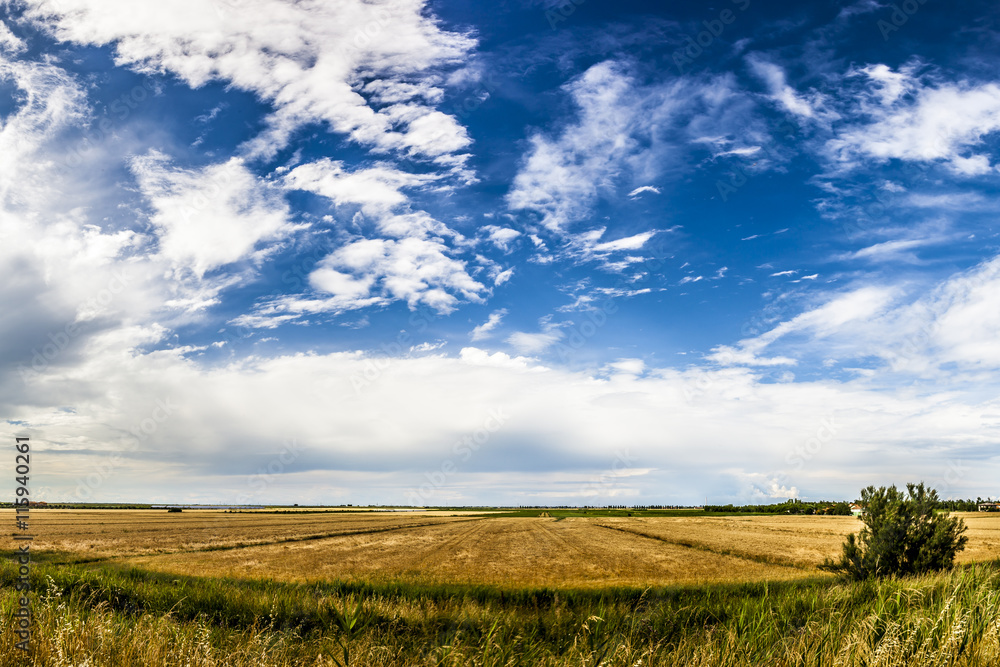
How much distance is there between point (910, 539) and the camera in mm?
17750

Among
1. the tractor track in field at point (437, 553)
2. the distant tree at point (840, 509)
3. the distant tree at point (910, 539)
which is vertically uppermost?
the distant tree at point (910, 539)

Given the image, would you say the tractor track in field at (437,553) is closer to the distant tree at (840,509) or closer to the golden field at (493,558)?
the golden field at (493,558)

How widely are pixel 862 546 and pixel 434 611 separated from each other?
15.3m

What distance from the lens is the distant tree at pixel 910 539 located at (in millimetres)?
17312

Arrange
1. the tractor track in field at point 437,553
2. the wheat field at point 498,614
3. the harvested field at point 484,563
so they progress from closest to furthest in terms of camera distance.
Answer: the wheat field at point 498,614 < the harvested field at point 484,563 < the tractor track in field at point 437,553

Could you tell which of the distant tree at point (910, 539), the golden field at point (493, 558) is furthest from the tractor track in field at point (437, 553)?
the distant tree at point (910, 539)

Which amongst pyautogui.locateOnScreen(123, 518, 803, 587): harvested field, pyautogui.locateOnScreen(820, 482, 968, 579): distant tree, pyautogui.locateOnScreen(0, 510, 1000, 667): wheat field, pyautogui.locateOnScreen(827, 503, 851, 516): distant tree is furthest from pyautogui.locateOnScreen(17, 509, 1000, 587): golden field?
pyautogui.locateOnScreen(827, 503, 851, 516): distant tree

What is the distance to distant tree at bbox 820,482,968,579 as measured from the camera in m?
17.3

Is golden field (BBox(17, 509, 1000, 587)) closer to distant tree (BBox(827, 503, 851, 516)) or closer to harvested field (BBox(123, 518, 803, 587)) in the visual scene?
harvested field (BBox(123, 518, 803, 587))

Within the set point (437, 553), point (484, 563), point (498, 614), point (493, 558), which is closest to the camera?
point (498, 614)

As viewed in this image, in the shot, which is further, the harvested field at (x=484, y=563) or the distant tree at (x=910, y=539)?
the harvested field at (x=484, y=563)

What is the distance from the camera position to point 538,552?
170ft

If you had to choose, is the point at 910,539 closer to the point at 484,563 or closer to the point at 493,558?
the point at 484,563

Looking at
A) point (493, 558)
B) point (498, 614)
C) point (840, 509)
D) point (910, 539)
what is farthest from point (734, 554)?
point (840, 509)
